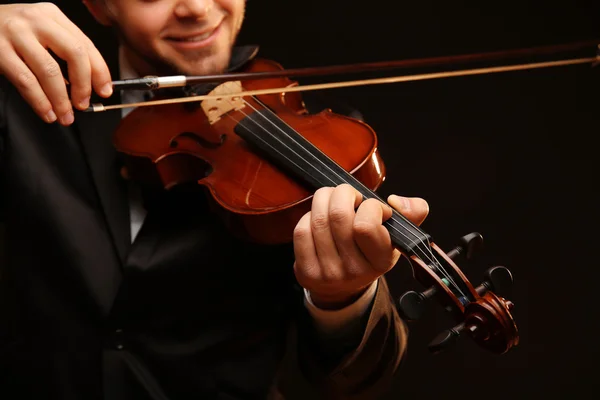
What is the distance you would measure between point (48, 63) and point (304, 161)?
37cm

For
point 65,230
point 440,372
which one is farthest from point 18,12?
point 440,372

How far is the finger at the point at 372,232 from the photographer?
2.71ft

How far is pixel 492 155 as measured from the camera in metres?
1.58

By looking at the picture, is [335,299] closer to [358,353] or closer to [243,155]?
[358,353]

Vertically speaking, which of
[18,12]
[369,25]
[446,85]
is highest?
[18,12]

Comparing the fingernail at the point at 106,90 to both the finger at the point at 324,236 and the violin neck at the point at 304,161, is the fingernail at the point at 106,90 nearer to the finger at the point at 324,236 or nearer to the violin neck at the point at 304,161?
the violin neck at the point at 304,161

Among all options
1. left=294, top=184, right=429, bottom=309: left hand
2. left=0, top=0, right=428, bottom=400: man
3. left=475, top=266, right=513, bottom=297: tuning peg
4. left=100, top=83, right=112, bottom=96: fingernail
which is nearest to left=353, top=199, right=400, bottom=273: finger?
left=294, top=184, right=429, bottom=309: left hand

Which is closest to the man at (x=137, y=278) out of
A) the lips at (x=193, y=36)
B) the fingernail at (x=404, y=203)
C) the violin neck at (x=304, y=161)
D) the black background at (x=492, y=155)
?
the lips at (x=193, y=36)

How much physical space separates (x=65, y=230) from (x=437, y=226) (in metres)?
0.80

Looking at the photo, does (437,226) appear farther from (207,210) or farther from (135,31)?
(135,31)

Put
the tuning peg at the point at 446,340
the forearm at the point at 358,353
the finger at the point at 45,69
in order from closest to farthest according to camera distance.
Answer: the tuning peg at the point at 446,340 → the finger at the point at 45,69 → the forearm at the point at 358,353

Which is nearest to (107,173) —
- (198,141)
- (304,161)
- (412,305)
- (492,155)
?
(198,141)

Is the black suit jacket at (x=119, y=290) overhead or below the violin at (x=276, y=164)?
below

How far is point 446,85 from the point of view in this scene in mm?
1619
